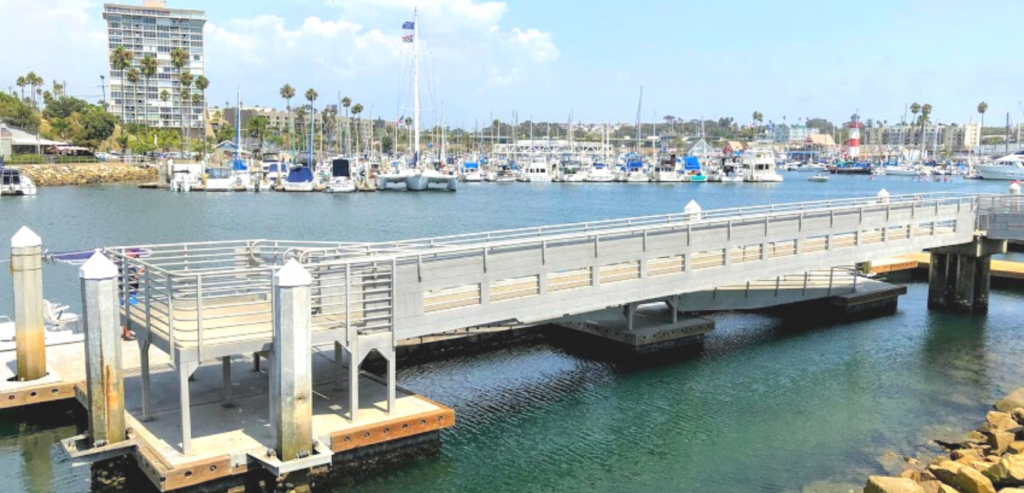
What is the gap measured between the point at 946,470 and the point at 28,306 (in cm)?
2281

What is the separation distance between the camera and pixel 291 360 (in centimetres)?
1667

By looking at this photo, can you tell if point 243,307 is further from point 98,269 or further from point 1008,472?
point 1008,472

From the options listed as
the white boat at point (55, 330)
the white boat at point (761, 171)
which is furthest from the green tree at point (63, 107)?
the white boat at point (55, 330)

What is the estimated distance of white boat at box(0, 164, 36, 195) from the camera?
357 ft

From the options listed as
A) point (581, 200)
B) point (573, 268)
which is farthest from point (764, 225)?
point (581, 200)

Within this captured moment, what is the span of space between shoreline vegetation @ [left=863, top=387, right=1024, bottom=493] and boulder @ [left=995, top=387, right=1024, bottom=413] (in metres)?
0.11

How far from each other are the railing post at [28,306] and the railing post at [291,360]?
9246mm

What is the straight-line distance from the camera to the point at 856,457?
2125 centimetres

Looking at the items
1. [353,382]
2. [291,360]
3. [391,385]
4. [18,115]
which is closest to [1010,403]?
[391,385]

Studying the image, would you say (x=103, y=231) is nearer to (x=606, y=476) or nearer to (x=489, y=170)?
(x=606, y=476)

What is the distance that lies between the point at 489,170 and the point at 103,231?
116803 millimetres

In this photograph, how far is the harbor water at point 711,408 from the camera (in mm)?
20094

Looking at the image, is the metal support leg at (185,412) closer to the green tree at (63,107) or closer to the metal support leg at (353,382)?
the metal support leg at (353,382)

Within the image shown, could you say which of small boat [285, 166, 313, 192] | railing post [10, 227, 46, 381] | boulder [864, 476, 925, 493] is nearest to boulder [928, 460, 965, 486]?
boulder [864, 476, 925, 493]
